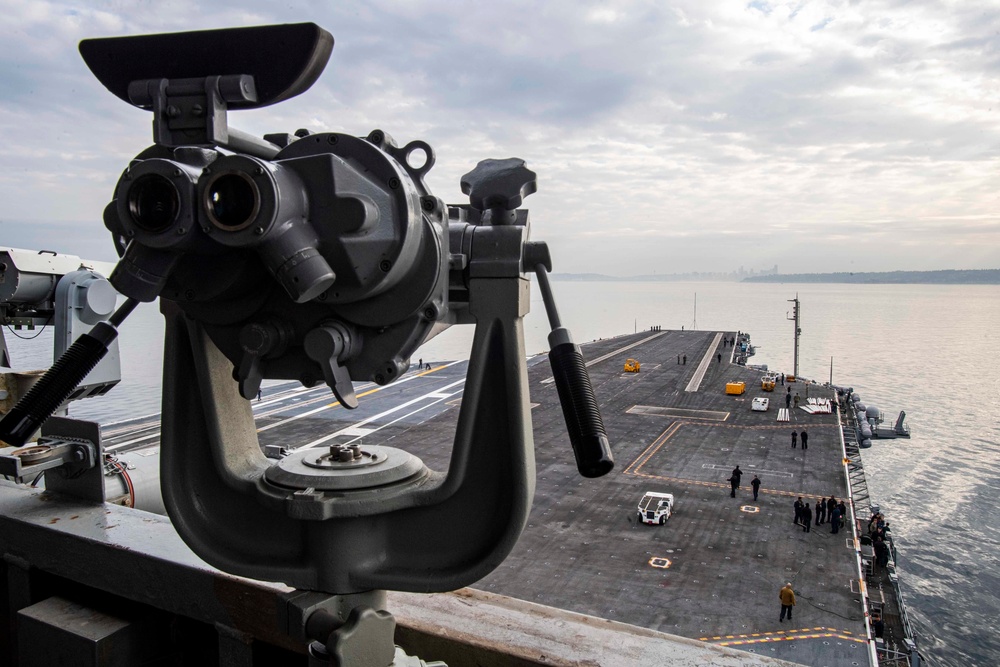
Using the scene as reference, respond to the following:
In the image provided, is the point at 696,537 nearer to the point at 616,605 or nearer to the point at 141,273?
the point at 616,605

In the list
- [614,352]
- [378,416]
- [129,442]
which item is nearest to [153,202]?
[129,442]

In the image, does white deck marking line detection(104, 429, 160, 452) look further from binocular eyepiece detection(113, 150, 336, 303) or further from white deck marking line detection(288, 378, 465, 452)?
binocular eyepiece detection(113, 150, 336, 303)

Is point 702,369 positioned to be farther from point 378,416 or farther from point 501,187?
point 501,187

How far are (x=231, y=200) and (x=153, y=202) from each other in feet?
0.77

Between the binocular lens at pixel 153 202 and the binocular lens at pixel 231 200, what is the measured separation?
4.0 inches

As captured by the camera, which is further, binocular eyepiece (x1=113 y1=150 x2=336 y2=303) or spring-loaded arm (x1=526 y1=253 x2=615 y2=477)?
spring-loaded arm (x1=526 y1=253 x2=615 y2=477)

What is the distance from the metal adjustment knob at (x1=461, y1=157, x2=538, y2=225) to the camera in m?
2.90

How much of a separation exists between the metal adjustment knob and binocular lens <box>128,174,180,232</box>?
3.79ft

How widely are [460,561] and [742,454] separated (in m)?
34.0

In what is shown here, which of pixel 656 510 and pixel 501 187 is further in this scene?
pixel 656 510

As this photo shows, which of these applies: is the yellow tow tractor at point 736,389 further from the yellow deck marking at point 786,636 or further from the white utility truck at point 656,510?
the yellow deck marking at point 786,636

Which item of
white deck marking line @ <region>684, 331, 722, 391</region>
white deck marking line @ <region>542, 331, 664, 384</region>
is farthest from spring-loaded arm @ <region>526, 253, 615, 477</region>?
white deck marking line @ <region>684, 331, 722, 391</region>

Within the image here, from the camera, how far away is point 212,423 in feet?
10.6

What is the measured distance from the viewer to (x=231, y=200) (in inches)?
87.7
